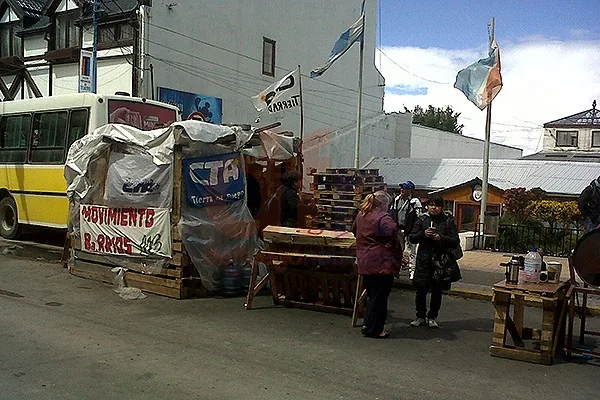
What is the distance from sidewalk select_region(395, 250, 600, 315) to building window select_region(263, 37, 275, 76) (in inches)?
574

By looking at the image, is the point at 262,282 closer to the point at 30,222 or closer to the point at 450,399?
the point at 450,399

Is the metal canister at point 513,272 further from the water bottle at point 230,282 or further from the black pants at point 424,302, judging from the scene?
the water bottle at point 230,282

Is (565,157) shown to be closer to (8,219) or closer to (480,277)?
(480,277)

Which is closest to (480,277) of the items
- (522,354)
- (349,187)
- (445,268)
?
(349,187)

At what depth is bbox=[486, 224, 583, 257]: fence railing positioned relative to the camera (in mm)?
15852

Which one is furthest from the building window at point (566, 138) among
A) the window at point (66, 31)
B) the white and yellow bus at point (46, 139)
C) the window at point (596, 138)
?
the white and yellow bus at point (46, 139)

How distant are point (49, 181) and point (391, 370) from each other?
10107 millimetres

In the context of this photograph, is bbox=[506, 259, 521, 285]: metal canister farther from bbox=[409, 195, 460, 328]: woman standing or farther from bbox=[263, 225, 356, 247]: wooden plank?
bbox=[263, 225, 356, 247]: wooden plank

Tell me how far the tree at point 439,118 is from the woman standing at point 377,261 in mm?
68758

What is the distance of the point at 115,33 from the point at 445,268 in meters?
17.3

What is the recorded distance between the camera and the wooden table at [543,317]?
6.64 m

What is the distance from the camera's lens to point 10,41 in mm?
26297

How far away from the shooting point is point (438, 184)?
90.4 feet

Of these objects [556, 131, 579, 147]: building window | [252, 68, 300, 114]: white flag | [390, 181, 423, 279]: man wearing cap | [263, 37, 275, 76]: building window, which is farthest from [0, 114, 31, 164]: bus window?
[556, 131, 579, 147]: building window
